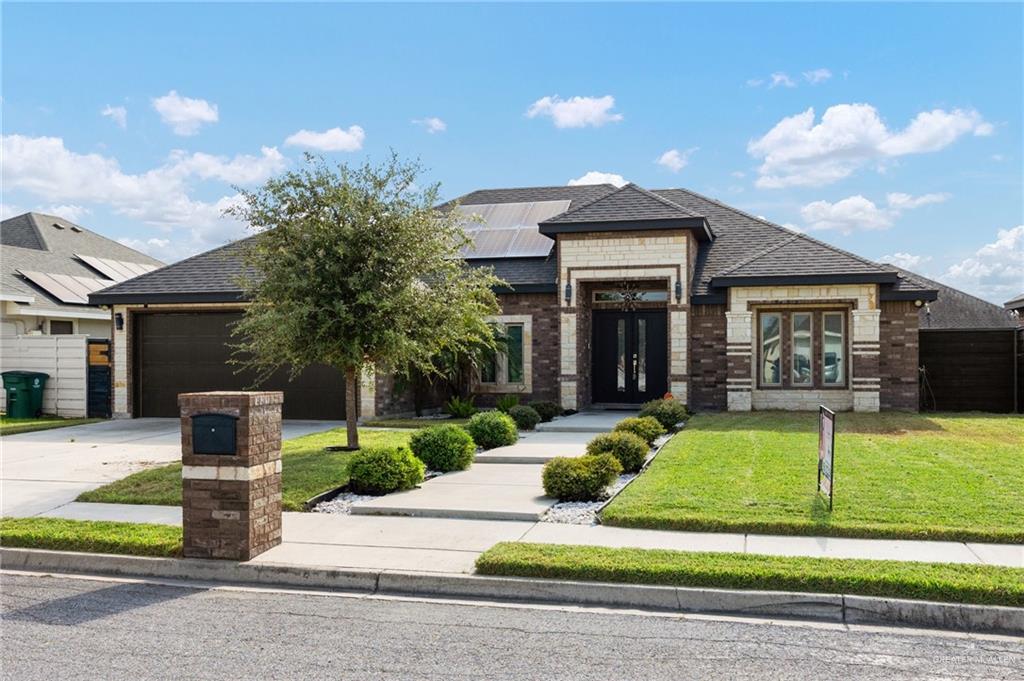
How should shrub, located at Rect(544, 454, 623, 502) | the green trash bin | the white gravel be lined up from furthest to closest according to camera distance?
the green trash bin < shrub, located at Rect(544, 454, 623, 502) < the white gravel

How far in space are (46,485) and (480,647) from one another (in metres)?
8.09

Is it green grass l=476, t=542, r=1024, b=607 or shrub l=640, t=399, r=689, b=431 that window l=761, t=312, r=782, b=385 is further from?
green grass l=476, t=542, r=1024, b=607

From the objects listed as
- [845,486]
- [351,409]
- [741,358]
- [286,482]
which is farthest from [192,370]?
[845,486]

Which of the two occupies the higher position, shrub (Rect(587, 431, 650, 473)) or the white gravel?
shrub (Rect(587, 431, 650, 473))

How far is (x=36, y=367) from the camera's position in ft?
68.9

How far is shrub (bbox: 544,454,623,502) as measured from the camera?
9555mm

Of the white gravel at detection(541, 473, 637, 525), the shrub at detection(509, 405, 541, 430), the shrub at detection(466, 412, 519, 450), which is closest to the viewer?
the white gravel at detection(541, 473, 637, 525)

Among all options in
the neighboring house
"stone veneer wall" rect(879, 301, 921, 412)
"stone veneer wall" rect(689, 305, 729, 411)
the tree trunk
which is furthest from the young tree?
the neighboring house

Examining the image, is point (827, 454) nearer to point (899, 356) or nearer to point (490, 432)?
point (490, 432)

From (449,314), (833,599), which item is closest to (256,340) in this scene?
(449,314)

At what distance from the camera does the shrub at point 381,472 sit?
33.2 feet

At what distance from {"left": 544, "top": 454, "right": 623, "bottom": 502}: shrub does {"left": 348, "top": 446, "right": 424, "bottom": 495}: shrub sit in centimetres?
175

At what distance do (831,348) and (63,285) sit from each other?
73.4ft

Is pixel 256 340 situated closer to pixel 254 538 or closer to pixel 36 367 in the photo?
pixel 254 538
